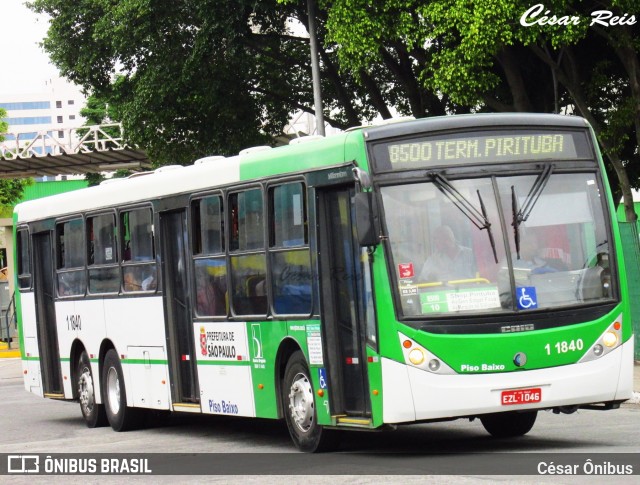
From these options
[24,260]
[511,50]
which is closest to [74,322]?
[24,260]

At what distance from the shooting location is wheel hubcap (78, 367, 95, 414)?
18656 mm

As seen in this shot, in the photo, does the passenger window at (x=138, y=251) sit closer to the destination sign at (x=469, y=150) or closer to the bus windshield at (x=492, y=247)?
the destination sign at (x=469, y=150)

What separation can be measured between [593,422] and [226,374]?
3884 mm

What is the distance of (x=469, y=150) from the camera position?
12.1 m

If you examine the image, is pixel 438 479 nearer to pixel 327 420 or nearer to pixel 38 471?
pixel 327 420

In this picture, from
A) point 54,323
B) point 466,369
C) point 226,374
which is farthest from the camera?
point 54,323

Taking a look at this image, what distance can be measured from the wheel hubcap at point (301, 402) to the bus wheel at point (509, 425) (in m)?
1.77

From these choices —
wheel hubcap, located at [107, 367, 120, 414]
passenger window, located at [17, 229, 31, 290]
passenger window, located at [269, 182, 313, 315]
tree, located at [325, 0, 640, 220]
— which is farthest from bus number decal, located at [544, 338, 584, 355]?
tree, located at [325, 0, 640, 220]

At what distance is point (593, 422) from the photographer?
15008 millimetres

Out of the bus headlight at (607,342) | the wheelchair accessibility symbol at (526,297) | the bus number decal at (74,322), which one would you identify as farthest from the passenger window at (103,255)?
the bus headlight at (607,342)

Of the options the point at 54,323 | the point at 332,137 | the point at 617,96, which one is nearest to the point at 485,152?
the point at 332,137

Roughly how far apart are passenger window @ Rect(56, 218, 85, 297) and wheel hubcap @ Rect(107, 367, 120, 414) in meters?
1.30

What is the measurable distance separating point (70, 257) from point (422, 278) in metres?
8.50

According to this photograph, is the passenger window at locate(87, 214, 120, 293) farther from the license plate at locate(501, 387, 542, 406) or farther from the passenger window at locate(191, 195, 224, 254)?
the license plate at locate(501, 387, 542, 406)
